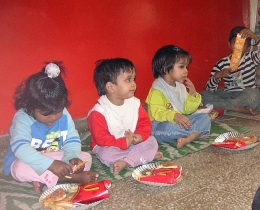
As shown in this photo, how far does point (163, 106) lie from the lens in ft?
6.45

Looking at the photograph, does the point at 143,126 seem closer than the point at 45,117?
No

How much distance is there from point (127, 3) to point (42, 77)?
1139 mm

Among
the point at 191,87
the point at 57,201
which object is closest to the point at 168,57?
the point at 191,87

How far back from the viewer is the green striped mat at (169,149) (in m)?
1.52

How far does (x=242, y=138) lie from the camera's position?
1752 millimetres

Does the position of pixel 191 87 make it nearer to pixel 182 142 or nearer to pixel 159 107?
pixel 159 107

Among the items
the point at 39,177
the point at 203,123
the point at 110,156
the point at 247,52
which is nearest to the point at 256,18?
the point at 247,52

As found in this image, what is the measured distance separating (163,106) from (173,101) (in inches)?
3.7

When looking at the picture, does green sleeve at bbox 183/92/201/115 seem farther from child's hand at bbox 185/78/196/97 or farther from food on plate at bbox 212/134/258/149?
food on plate at bbox 212/134/258/149

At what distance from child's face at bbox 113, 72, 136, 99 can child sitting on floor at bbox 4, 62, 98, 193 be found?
0.34 meters

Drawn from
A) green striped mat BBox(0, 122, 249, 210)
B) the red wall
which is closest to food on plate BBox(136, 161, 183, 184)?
green striped mat BBox(0, 122, 249, 210)

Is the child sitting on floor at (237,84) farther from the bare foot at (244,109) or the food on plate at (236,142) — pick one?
the food on plate at (236,142)

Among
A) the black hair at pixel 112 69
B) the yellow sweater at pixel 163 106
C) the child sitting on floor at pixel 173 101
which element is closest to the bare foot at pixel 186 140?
the child sitting on floor at pixel 173 101

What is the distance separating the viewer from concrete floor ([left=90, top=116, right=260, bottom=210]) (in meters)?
1.18
